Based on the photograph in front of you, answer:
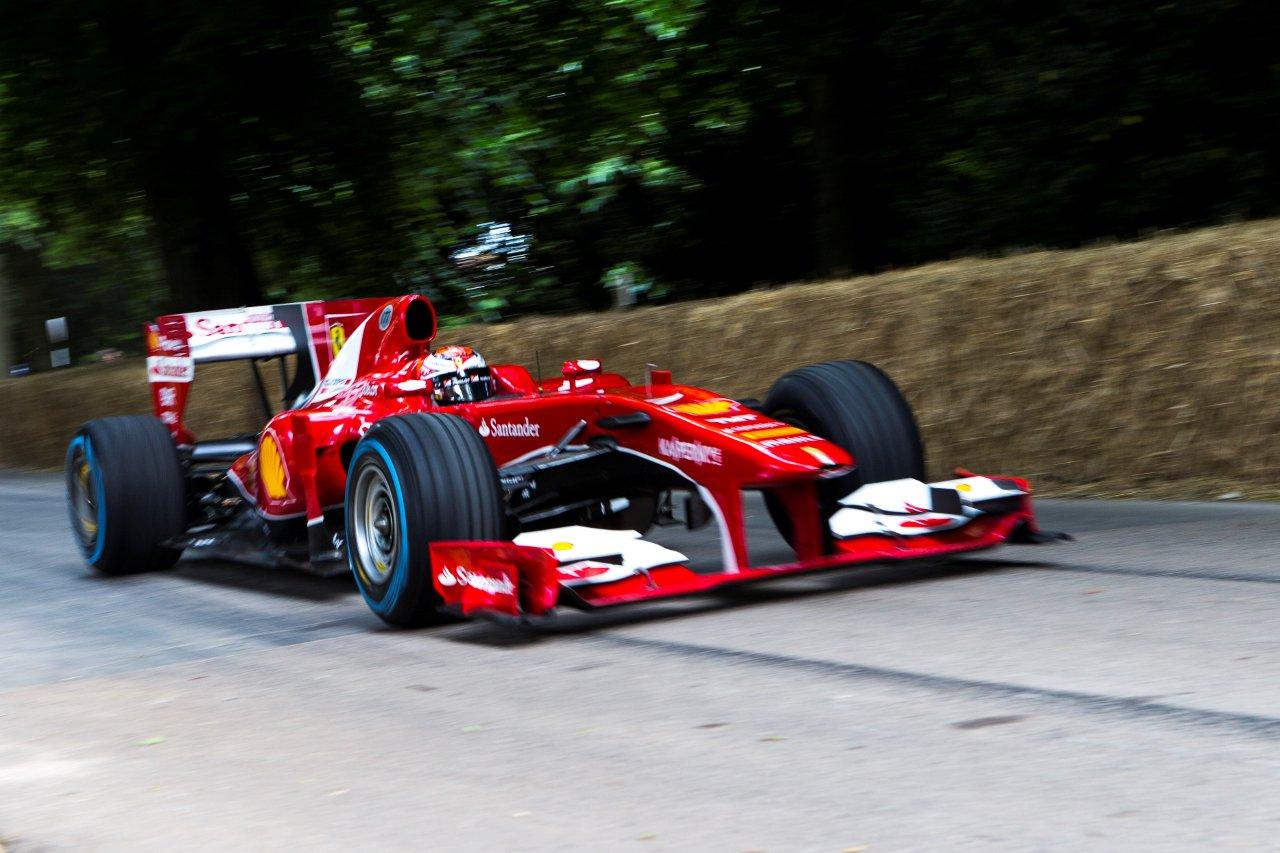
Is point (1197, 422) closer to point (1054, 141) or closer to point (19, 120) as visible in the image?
point (1054, 141)

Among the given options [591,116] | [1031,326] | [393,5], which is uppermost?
[393,5]

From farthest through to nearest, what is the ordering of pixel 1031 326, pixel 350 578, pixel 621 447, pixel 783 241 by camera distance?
1. pixel 783 241
2. pixel 1031 326
3. pixel 350 578
4. pixel 621 447

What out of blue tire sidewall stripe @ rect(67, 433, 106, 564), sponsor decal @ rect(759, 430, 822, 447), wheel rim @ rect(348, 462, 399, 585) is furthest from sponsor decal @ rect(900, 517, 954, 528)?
blue tire sidewall stripe @ rect(67, 433, 106, 564)

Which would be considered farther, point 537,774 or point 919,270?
point 919,270

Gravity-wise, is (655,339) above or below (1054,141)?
below

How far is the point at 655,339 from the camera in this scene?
13117mm

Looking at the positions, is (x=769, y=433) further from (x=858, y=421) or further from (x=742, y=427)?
(x=858, y=421)

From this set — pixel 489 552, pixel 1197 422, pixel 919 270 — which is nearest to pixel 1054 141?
pixel 919 270

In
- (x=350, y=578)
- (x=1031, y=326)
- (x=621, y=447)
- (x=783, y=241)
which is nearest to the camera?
(x=621, y=447)

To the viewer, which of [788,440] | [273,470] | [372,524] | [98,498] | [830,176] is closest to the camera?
[788,440]

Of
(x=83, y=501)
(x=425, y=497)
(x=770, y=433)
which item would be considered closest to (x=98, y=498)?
(x=83, y=501)

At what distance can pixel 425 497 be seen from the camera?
650 centimetres

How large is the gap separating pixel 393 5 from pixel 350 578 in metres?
9.36

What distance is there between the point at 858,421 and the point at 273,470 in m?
2.98
